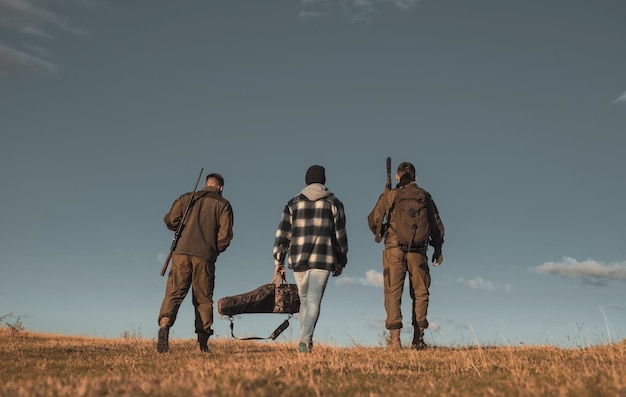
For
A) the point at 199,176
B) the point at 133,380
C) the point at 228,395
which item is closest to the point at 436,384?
the point at 228,395

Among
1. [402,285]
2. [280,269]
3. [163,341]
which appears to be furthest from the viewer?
[402,285]

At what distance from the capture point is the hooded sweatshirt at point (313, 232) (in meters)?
9.11

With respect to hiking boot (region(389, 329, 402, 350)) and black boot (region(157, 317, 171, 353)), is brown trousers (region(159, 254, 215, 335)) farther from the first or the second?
hiking boot (region(389, 329, 402, 350))

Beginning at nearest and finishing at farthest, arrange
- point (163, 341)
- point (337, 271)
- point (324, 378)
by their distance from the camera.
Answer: point (324, 378) → point (337, 271) → point (163, 341)

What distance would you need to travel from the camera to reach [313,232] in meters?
9.18

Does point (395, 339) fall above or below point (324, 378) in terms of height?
above

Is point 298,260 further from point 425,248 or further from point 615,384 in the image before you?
point 615,384

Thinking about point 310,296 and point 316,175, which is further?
point 316,175

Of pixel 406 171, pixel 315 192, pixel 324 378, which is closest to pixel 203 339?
pixel 315 192

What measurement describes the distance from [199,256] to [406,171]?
164 inches

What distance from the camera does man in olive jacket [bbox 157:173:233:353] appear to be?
1076 cm

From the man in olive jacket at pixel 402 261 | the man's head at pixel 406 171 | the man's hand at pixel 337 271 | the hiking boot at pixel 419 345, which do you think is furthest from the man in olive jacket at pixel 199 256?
the hiking boot at pixel 419 345

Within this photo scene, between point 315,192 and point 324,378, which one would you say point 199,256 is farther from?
point 324,378

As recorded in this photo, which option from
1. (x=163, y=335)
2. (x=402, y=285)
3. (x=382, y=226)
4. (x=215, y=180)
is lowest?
(x=163, y=335)
